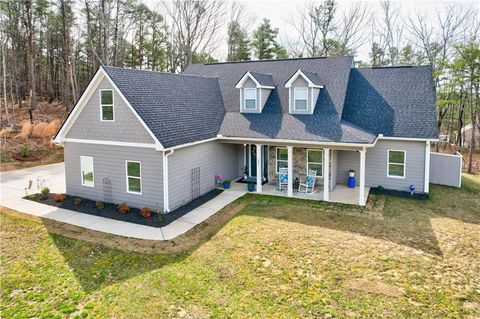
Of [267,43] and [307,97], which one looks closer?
[307,97]

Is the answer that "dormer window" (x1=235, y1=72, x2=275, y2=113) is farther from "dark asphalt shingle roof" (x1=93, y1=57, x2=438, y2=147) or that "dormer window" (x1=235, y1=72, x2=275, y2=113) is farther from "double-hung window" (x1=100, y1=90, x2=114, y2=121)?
"double-hung window" (x1=100, y1=90, x2=114, y2=121)

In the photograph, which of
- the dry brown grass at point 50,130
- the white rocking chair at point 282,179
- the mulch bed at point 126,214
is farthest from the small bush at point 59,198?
the dry brown grass at point 50,130

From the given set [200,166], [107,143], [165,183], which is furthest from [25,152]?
[165,183]

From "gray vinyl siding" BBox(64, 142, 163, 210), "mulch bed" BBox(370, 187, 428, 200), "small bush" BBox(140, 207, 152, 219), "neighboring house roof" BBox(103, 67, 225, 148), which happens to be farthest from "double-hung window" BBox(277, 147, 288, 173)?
"small bush" BBox(140, 207, 152, 219)

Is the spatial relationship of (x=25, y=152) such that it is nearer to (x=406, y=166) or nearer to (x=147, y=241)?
(x=147, y=241)

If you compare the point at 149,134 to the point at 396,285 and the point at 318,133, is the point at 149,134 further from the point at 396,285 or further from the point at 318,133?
the point at 396,285

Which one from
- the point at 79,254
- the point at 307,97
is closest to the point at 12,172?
the point at 79,254
